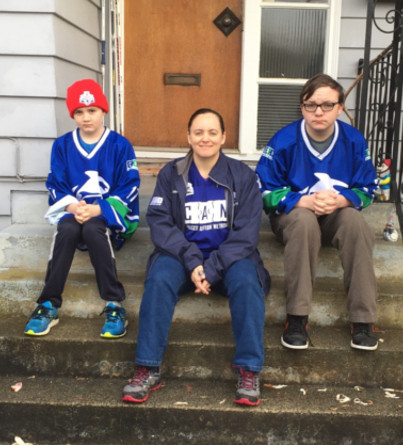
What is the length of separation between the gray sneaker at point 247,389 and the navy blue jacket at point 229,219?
0.43m

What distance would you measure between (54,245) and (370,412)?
162 cm

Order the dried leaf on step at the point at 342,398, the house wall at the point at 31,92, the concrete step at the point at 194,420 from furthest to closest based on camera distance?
1. the house wall at the point at 31,92
2. the dried leaf on step at the point at 342,398
3. the concrete step at the point at 194,420

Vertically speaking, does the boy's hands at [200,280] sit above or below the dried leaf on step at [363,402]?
above

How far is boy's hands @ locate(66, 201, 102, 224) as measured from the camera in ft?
8.93

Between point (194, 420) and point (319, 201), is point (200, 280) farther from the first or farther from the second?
point (319, 201)

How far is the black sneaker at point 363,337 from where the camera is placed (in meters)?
2.48

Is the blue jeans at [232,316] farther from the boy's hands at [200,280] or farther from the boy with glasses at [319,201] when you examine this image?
the boy with glasses at [319,201]

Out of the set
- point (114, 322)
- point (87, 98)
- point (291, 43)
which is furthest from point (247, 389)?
point (291, 43)

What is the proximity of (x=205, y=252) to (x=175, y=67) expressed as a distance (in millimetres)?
2615

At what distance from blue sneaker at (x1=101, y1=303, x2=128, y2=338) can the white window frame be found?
2.39m

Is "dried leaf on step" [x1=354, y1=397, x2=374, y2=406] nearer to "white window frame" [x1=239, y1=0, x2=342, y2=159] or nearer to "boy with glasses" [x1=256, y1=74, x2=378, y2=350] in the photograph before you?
"boy with glasses" [x1=256, y1=74, x2=378, y2=350]

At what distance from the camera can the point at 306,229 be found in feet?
8.39

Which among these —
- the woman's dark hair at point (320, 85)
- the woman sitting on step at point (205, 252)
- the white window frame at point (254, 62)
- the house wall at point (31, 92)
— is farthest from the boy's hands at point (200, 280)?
the white window frame at point (254, 62)

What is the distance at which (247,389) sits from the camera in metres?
2.29
